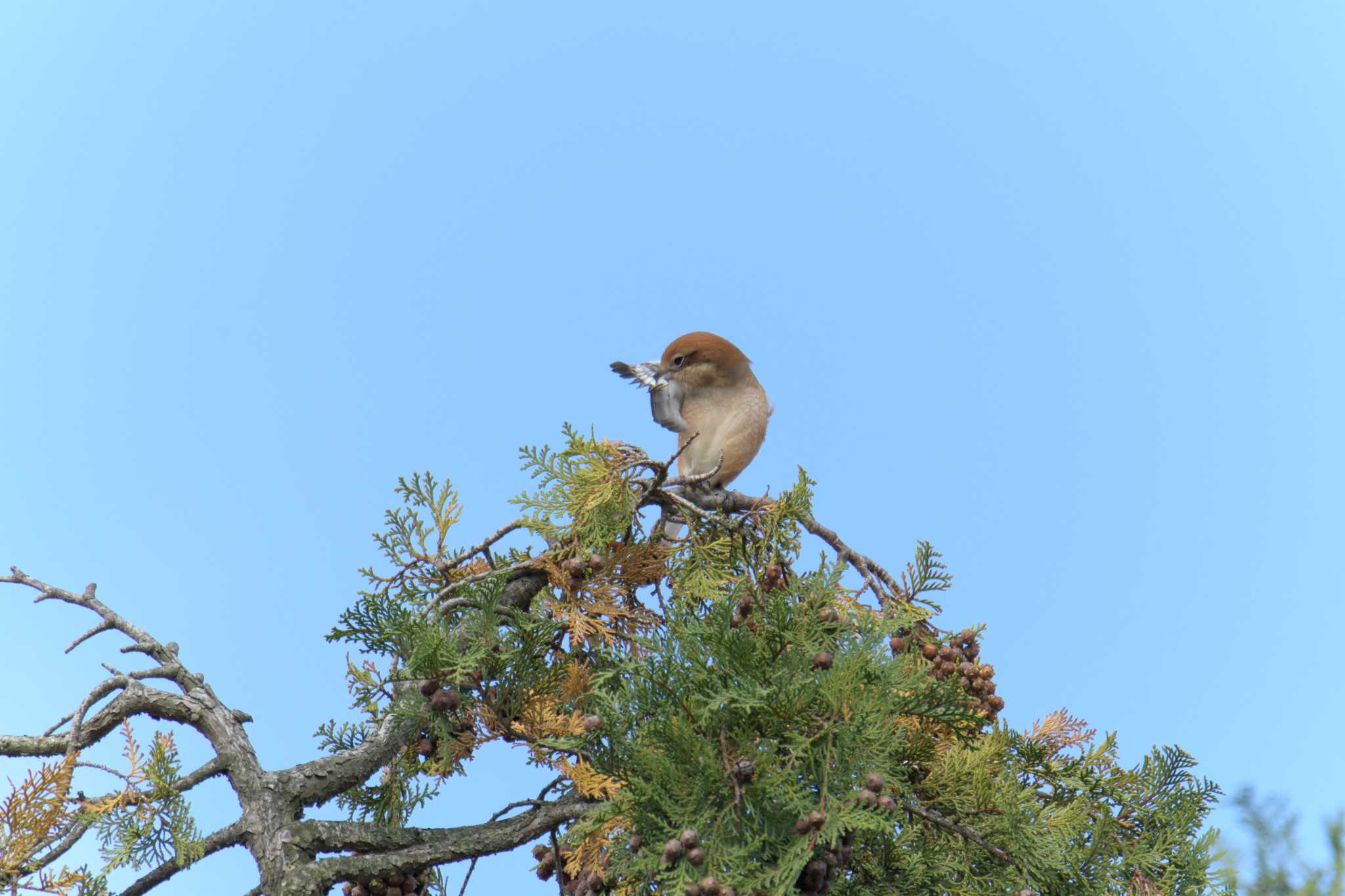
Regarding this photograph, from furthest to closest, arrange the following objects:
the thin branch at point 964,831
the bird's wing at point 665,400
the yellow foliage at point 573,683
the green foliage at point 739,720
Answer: the bird's wing at point 665,400
the yellow foliage at point 573,683
the thin branch at point 964,831
the green foliage at point 739,720

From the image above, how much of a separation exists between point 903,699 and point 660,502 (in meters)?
1.01

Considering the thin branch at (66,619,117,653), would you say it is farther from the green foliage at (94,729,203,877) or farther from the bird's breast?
the bird's breast

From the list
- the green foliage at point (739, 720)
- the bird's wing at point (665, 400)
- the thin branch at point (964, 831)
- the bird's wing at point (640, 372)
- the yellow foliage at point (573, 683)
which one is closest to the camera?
the green foliage at point (739, 720)

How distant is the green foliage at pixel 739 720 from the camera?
2463 mm

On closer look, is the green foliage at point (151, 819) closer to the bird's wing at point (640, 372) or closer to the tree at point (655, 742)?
the tree at point (655, 742)

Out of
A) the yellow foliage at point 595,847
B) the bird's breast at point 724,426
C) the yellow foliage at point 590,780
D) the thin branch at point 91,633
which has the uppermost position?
the bird's breast at point 724,426

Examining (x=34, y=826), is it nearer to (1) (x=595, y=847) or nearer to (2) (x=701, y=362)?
(1) (x=595, y=847)

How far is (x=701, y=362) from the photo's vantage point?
443 cm

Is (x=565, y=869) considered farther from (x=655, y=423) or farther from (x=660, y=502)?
(x=655, y=423)

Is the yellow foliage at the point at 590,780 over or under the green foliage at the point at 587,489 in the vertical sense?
under

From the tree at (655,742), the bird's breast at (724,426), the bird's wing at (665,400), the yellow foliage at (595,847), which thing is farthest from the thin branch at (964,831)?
the bird's wing at (665,400)

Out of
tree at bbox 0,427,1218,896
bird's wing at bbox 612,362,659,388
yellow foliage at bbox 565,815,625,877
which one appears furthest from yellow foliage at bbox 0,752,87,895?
bird's wing at bbox 612,362,659,388

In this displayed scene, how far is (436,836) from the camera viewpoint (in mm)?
2971

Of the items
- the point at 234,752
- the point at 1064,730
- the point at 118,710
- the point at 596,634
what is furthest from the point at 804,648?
the point at 118,710
